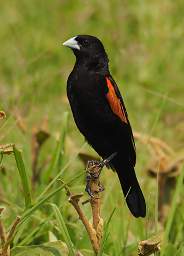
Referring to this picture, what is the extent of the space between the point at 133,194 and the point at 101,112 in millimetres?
394

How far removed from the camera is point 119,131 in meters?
3.63

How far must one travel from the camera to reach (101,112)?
3.56m

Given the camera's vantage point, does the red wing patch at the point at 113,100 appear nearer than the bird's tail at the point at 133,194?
No

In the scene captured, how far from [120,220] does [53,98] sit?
3.27 metres

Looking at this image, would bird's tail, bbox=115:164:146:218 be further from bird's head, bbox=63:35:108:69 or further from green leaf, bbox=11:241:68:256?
bird's head, bbox=63:35:108:69

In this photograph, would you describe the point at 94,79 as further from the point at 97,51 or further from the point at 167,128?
Result: the point at 167,128

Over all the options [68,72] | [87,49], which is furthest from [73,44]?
[68,72]

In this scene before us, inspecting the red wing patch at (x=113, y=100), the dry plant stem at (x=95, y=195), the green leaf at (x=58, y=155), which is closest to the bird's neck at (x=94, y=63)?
the red wing patch at (x=113, y=100)

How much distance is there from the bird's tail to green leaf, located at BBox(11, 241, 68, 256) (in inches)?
14.2

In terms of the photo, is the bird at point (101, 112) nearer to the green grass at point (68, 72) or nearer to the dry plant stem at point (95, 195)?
the green grass at point (68, 72)

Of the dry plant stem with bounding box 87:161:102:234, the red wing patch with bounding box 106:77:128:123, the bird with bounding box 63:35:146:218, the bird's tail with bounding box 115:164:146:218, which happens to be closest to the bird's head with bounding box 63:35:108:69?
the bird with bounding box 63:35:146:218

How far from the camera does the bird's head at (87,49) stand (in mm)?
3697

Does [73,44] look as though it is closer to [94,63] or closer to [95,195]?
[94,63]

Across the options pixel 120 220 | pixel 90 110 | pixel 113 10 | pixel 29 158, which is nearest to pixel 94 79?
pixel 90 110
